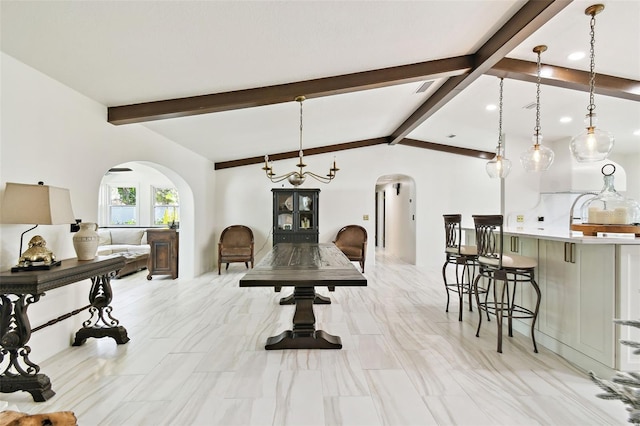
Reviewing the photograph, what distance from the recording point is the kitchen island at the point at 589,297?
205 cm

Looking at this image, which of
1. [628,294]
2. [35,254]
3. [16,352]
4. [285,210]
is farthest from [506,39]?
[285,210]

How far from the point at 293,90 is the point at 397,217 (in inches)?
233

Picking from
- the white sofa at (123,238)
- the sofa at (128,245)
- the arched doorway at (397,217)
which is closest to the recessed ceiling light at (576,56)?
the arched doorway at (397,217)

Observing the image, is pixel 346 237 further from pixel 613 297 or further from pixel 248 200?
pixel 613 297

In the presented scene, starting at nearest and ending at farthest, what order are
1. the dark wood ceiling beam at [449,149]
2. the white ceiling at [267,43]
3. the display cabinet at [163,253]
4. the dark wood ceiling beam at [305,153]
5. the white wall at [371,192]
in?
the white ceiling at [267,43] → the display cabinet at [163,253] → the dark wood ceiling beam at [305,153] → the white wall at [371,192] → the dark wood ceiling beam at [449,149]

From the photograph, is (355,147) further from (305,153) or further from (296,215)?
(296,215)

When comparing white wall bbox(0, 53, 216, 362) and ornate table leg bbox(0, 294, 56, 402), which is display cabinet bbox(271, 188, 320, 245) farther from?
ornate table leg bbox(0, 294, 56, 402)

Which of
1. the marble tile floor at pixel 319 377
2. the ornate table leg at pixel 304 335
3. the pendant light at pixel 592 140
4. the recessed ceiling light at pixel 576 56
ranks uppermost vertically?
the recessed ceiling light at pixel 576 56

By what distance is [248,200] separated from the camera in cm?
655

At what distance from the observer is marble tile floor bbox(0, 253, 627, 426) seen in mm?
1759

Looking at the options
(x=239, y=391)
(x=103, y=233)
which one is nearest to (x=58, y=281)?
(x=239, y=391)

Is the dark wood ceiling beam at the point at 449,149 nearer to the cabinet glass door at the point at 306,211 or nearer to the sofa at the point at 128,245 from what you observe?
the cabinet glass door at the point at 306,211

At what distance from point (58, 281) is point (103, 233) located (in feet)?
16.3

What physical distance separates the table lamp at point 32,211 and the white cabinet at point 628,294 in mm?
3827
